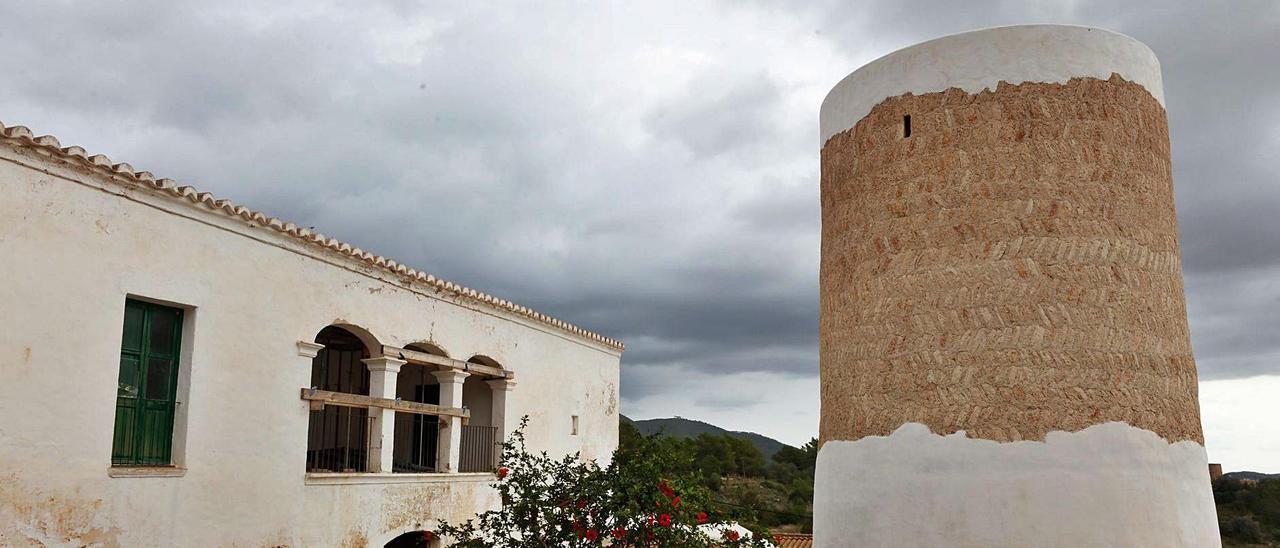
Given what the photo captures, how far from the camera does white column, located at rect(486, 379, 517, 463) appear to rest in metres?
14.0

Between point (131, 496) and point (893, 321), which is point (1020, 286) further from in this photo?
point (131, 496)

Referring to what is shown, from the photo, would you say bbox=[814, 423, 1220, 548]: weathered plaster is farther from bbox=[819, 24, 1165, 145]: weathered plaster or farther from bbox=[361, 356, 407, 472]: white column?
bbox=[361, 356, 407, 472]: white column

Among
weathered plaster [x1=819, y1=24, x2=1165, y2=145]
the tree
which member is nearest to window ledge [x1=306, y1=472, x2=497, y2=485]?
the tree

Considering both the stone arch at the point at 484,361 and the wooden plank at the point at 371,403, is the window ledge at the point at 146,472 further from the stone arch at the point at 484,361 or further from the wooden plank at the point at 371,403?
the stone arch at the point at 484,361

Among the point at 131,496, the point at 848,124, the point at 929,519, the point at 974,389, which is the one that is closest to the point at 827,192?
the point at 848,124

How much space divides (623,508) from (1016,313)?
3.83m

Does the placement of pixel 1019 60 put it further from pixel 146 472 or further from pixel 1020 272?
pixel 146 472

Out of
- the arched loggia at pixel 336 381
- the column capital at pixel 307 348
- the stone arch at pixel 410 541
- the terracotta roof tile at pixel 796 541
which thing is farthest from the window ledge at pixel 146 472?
the terracotta roof tile at pixel 796 541

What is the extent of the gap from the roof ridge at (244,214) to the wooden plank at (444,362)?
87cm

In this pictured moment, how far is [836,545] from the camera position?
30.3 feet

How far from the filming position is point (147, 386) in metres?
8.86

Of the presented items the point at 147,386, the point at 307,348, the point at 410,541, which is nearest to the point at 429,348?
the point at 307,348

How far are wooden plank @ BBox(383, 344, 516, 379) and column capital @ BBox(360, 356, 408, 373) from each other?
5cm

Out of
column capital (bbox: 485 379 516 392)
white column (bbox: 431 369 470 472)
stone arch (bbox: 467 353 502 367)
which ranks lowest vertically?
white column (bbox: 431 369 470 472)
